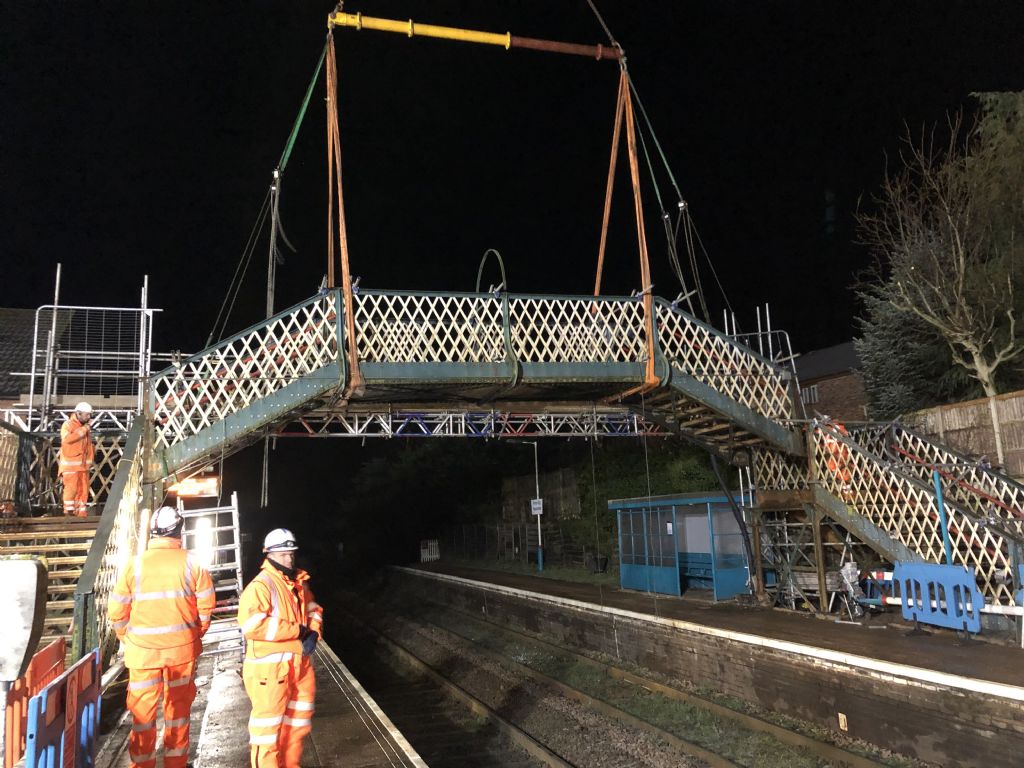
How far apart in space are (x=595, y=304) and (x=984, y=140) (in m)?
10.6

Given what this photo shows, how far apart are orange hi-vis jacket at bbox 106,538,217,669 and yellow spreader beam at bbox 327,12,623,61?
728 centimetres

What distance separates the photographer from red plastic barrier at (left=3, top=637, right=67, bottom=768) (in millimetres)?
3357

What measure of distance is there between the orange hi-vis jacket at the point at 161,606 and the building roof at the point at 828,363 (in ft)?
80.9

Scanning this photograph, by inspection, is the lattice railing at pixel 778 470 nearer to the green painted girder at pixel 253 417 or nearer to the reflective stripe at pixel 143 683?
the green painted girder at pixel 253 417

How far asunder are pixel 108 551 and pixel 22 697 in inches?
193

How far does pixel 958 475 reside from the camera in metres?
10.9

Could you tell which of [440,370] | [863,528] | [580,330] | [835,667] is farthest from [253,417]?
[863,528]

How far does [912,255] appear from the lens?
47.7 feet

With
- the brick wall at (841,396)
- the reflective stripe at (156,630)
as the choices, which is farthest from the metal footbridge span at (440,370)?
the brick wall at (841,396)

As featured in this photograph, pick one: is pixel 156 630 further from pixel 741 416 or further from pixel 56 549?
pixel 741 416

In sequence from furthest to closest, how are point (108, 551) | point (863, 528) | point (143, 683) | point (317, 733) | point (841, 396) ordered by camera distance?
point (841, 396)
point (863, 528)
point (108, 551)
point (317, 733)
point (143, 683)

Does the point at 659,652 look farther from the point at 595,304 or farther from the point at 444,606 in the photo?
the point at 444,606

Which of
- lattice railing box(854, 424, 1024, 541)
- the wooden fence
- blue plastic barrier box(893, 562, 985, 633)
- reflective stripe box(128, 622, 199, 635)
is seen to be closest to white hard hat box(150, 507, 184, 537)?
reflective stripe box(128, 622, 199, 635)

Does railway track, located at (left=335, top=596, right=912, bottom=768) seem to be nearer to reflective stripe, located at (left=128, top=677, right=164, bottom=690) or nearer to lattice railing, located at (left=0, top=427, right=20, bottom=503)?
reflective stripe, located at (left=128, top=677, right=164, bottom=690)
